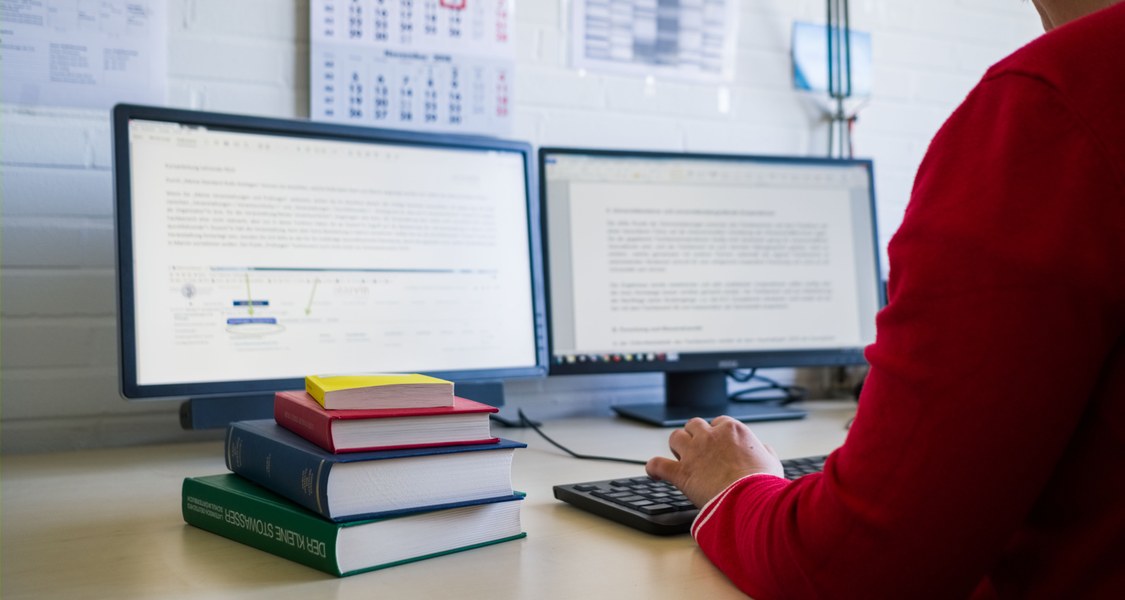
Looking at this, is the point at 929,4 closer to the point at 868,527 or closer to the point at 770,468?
the point at 770,468

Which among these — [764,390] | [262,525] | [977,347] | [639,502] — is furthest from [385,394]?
[764,390]

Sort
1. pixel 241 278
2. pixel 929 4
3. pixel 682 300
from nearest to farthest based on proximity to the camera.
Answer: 1. pixel 241 278
2. pixel 682 300
3. pixel 929 4

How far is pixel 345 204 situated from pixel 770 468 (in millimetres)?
730

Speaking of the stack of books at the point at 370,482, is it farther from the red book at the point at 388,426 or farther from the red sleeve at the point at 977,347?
the red sleeve at the point at 977,347

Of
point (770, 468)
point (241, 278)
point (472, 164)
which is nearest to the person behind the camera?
point (770, 468)

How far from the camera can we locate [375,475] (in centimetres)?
69

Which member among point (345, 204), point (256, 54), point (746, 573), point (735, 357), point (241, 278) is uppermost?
point (256, 54)

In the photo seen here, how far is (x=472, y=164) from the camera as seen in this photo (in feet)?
4.50

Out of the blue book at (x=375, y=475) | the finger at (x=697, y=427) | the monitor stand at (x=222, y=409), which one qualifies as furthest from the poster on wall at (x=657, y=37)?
the blue book at (x=375, y=475)

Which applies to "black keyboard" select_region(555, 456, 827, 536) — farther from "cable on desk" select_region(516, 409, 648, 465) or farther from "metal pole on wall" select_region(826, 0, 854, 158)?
"metal pole on wall" select_region(826, 0, 854, 158)

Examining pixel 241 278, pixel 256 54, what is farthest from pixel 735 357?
pixel 256 54

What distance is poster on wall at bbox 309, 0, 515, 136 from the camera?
1.45 m

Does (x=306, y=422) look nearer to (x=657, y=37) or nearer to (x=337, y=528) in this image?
(x=337, y=528)

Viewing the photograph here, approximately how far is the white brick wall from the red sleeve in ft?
3.56
